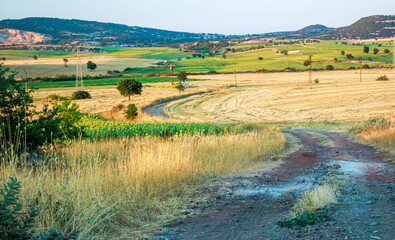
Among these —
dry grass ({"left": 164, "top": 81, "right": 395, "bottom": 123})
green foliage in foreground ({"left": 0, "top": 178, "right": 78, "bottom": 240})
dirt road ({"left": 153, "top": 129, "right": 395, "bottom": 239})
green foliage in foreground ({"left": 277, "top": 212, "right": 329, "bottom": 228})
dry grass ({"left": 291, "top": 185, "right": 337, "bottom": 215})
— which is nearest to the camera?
green foliage in foreground ({"left": 0, "top": 178, "right": 78, "bottom": 240})

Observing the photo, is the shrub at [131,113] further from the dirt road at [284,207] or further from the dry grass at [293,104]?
the dirt road at [284,207]

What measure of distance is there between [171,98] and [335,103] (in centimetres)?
2861

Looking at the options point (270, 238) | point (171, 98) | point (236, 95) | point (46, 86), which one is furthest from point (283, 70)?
point (270, 238)

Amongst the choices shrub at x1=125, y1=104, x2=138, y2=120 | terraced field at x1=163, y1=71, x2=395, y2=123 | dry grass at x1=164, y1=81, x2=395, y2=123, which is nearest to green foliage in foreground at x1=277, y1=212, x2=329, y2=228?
dry grass at x1=164, y1=81, x2=395, y2=123

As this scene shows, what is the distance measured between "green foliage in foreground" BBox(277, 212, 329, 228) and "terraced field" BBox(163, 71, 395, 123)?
33102 millimetres

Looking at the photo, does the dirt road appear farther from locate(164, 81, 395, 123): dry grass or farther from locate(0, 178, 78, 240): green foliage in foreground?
locate(164, 81, 395, 123): dry grass

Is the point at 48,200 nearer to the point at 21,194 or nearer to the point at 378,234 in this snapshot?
the point at 21,194

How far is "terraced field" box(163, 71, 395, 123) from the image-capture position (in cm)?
4156

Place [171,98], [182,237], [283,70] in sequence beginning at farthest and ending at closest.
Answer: [283,70], [171,98], [182,237]

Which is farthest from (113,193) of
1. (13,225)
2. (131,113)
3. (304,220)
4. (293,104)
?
(293,104)

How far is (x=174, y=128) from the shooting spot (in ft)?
72.5

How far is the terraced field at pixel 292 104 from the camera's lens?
136 ft

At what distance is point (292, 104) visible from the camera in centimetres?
5356

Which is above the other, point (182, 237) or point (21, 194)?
point (21, 194)
